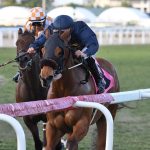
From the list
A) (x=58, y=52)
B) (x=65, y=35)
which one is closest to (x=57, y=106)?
(x=58, y=52)

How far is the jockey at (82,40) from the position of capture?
5.89 m

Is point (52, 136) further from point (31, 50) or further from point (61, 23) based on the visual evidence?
point (31, 50)

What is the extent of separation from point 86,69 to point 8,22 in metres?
34.9

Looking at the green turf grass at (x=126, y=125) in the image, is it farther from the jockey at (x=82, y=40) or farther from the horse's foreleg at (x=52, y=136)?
the horse's foreleg at (x=52, y=136)

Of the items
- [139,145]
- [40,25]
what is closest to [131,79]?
[139,145]

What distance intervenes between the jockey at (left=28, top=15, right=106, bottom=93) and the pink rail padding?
4.25 feet

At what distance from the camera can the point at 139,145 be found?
8.35 meters

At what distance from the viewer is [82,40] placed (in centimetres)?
632

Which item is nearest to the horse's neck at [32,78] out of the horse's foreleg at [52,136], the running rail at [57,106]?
the horse's foreleg at [52,136]

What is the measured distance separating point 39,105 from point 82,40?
2.22 m

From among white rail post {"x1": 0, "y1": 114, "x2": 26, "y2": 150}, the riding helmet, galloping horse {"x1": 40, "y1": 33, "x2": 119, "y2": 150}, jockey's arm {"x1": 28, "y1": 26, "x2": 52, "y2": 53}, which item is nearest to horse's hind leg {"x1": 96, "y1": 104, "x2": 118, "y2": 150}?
galloping horse {"x1": 40, "y1": 33, "x2": 119, "y2": 150}

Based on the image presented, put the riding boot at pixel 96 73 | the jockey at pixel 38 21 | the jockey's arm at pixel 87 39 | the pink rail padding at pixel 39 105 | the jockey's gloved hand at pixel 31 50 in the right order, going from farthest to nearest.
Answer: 1. the jockey at pixel 38 21
2. the jockey's gloved hand at pixel 31 50
3. the riding boot at pixel 96 73
4. the jockey's arm at pixel 87 39
5. the pink rail padding at pixel 39 105

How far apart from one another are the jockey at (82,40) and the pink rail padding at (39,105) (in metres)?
1.30

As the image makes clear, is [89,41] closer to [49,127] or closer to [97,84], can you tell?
[97,84]
